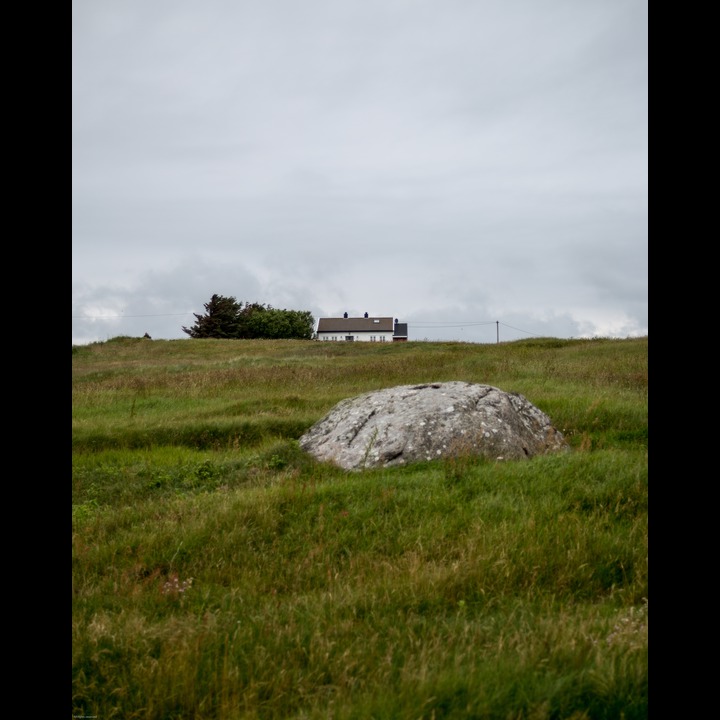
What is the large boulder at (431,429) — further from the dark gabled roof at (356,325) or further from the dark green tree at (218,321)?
the dark gabled roof at (356,325)

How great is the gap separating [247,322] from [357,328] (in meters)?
37.0

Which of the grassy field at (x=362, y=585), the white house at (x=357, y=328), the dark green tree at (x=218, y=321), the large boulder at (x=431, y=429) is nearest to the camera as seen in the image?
the grassy field at (x=362, y=585)

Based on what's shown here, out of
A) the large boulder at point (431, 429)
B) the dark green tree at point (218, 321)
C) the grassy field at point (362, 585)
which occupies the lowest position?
the grassy field at point (362, 585)

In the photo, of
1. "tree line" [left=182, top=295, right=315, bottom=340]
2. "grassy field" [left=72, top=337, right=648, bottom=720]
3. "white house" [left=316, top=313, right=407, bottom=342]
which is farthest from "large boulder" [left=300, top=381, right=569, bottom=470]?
"white house" [left=316, top=313, right=407, bottom=342]

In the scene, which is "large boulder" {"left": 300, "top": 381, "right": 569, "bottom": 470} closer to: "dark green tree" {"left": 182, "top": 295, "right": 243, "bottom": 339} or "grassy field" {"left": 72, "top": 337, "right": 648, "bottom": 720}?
"grassy field" {"left": 72, "top": 337, "right": 648, "bottom": 720}

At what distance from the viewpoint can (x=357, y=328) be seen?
13212 centimetres

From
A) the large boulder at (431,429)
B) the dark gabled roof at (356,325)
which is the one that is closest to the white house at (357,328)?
the dark gabled roof at (356,325)

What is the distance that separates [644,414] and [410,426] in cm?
629

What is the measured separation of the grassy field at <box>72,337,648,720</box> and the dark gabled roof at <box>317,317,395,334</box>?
118 m

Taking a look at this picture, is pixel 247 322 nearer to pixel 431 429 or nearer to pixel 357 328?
pixel 357 328

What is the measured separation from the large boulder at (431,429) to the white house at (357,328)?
11642cm

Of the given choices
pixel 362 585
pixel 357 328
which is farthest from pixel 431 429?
pixel 357 328

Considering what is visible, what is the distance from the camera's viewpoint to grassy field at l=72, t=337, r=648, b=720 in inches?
133

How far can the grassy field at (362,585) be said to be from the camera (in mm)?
3379
